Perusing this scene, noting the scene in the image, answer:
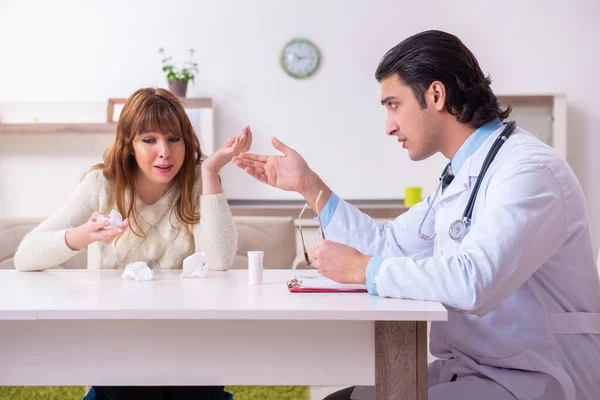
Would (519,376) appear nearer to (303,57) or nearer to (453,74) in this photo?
(453,74)

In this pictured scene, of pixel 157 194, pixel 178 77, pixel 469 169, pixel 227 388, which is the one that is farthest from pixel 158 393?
pixel 178 77

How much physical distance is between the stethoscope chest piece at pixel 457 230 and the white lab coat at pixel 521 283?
0.03 m

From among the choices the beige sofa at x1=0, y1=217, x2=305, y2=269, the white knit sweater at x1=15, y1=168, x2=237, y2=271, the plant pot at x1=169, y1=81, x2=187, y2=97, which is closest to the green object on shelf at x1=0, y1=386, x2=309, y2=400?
the beige sofa at x1=0, y1=217, x2=305, y2=269

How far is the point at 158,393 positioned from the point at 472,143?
0.96 meters

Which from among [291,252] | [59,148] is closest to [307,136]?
[59,148]

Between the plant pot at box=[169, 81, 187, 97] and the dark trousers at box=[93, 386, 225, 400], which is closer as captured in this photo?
the dark trousers at box=[93, 386, 225, 400]

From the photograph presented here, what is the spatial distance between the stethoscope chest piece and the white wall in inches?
157

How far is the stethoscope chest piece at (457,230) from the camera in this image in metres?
1.47

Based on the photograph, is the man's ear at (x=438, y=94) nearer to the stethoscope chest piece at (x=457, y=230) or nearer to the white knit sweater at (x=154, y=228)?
the stethoscope chest piece at (x=457, y=230)

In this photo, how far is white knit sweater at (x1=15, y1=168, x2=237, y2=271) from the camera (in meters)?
2.09

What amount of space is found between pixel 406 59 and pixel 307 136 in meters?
3.80

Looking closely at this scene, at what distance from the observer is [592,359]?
1.39 meters

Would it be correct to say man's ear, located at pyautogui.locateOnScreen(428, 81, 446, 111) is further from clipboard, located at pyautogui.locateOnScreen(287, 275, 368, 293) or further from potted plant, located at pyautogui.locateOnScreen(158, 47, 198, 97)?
potted plant, located at pyautogui.locateOnScreen(158, 47, 198, 97)

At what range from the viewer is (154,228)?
7.09 feet
